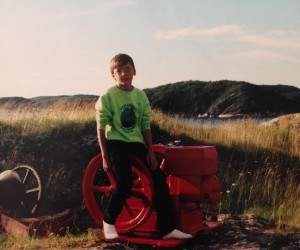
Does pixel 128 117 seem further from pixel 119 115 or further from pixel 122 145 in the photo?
pixel 122 145

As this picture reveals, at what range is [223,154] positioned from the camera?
11.9 m

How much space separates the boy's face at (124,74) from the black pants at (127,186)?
505mm

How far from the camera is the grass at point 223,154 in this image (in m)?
6.97

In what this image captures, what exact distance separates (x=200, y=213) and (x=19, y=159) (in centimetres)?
444

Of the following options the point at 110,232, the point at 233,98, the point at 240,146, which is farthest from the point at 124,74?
the point at 233,98

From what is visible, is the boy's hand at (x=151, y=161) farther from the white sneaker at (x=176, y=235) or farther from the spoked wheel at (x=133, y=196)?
the white sneaker at (x=176, y=235)

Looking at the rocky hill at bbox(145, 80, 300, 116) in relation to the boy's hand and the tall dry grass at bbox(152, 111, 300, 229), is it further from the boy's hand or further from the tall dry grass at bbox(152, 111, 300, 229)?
the boy's hand

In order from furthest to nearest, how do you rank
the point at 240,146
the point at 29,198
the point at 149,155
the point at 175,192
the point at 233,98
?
the point at 233,98, the point at 240,146, the point at 29,198, the point at 175,192, the point at 149,155

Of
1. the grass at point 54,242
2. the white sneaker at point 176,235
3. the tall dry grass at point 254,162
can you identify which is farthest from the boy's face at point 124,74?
the tall dry grass at point 254,162

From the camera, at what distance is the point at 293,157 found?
12234mm

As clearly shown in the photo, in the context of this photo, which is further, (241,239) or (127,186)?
(241,239)

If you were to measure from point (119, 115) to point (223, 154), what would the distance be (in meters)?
7.35

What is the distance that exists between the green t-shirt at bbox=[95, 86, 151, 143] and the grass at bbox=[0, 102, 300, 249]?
102cm

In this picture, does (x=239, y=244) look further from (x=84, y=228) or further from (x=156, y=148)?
(x=84, y=228)
